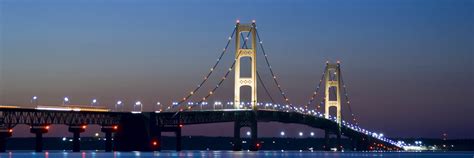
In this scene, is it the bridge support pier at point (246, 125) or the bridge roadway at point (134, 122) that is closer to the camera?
the bridge roadway at point (134, 122)

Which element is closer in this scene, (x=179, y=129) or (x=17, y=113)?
(x=17, y=113)

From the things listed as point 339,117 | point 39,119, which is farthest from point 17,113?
point 339,117

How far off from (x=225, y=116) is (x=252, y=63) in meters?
8.50

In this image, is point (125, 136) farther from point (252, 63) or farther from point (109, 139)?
point (252, 63)

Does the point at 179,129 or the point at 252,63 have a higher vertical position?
the point at 252,63

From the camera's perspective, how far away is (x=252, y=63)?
150375 mm

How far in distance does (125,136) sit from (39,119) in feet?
40.0

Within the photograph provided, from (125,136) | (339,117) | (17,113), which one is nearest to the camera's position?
(17,113)

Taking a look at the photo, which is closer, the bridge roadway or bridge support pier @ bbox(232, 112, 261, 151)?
the bridge roadway

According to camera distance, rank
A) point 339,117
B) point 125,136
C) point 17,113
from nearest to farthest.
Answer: point 17,113
point 125,136
point 339,117

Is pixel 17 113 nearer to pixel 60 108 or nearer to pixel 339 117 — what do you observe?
pixel 60 108

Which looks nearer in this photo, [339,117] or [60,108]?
[60,108]

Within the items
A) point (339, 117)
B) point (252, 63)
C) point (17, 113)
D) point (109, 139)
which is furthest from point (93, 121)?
point (339, 117)

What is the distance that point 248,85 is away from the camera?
488 ft
